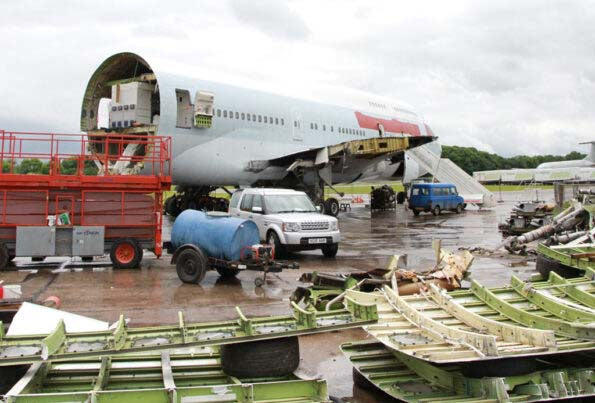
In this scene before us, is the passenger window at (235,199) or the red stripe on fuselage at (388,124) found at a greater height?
the red stripe on fuselage at (388,124)

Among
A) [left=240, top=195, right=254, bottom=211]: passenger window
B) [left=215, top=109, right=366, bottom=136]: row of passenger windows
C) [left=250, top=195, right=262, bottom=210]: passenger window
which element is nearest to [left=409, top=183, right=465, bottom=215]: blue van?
[left=215, top=109, right=366, bottom=136]: row of passenger windows

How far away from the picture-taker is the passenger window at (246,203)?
14875 millimetres

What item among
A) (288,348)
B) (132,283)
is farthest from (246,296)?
(288,348)

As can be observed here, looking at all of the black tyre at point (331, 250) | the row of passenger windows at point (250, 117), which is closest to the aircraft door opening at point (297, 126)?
the row of passenger windows at point (250, 117)

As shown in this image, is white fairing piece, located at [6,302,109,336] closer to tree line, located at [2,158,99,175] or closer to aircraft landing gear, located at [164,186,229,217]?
tree line, located at [2,158,99,175]

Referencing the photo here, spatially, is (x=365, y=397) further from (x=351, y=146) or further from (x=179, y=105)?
(x=351, y=146)

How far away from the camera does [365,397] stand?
5.30 m

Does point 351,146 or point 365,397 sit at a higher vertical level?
point 351,146

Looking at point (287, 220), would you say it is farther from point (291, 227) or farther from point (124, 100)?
point (124, 100)

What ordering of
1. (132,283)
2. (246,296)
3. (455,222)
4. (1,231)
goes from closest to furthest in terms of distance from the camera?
(246,296), (132,283), (1,231), (455,222)

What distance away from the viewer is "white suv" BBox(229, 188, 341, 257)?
13.5m

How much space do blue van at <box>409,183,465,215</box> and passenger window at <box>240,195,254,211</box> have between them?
17.9m

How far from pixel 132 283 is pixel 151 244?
1.93 meters

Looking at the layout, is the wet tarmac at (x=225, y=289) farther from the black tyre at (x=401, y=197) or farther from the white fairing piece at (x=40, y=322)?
the black tyre at (x=401, y=197)
